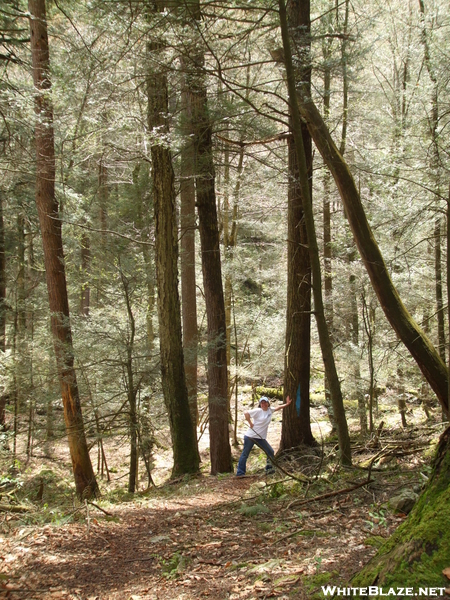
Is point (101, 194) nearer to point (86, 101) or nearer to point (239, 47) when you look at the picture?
point (86, 101)

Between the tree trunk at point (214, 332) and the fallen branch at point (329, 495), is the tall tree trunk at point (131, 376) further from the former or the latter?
the fallen branch at point (329, 495)

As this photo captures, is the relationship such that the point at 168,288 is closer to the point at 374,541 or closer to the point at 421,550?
the point at 374,541

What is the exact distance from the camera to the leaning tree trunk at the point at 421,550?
1672 mm

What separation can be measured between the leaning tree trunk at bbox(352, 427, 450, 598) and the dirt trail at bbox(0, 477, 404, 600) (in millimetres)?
630

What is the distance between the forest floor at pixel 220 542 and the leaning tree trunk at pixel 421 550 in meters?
0.48

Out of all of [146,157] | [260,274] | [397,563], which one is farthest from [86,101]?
[260,274]

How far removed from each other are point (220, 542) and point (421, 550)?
2.60 meters

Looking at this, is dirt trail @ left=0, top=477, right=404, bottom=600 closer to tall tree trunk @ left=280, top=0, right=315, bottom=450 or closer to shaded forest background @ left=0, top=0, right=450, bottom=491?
tall tree trunk @ left=280, top=0, right=315, bottom=450

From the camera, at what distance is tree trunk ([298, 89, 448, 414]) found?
5816 millimetres

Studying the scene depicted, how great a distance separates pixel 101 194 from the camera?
1538 centimetres

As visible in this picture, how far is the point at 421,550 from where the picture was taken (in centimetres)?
176

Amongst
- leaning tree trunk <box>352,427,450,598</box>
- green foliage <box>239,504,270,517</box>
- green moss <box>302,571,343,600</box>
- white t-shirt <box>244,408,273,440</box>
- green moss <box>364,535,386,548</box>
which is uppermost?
leaning tree trunk <box>352,427,450,598</box>

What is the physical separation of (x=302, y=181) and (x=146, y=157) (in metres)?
4.21

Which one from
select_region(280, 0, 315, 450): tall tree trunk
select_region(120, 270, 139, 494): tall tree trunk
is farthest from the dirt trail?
select_region(120, 270, 139, 494): tall tree trunk
